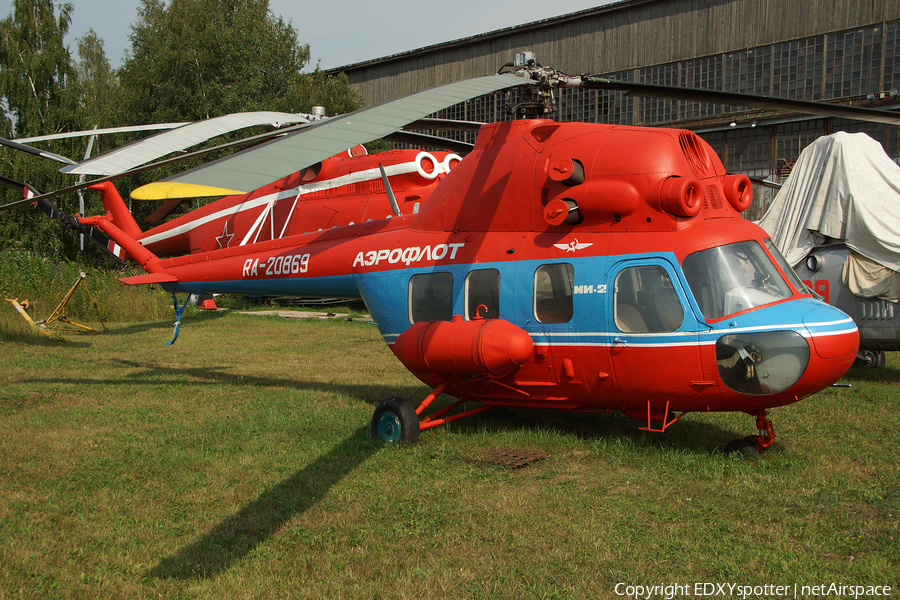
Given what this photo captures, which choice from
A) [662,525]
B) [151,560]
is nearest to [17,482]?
[151,560]

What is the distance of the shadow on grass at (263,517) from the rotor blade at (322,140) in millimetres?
2679

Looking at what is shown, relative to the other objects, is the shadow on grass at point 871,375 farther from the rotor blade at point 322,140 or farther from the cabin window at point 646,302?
the rotor blade at point 322,140

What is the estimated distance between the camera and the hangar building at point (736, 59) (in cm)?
2152

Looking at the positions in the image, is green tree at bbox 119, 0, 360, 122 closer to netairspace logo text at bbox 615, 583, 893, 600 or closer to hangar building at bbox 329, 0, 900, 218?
hangar building at bbox 329, 0, 900, 218

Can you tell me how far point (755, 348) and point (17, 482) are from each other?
6.85 m

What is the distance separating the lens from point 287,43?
38062 millimetres

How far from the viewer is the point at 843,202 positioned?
10742 millimetres

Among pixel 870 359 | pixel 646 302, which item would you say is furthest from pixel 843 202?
pixel 646 302

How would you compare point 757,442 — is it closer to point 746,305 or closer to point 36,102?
point 746,305

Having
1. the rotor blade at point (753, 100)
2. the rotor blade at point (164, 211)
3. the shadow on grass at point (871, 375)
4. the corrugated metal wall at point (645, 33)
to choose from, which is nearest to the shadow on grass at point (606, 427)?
the rotor blade at point (753, 100)

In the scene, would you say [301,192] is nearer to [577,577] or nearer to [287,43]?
[577,577]

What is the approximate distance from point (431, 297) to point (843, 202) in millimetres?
7691

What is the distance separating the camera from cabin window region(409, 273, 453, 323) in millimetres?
7277

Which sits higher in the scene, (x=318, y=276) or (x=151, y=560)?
(x=318, y=276)
